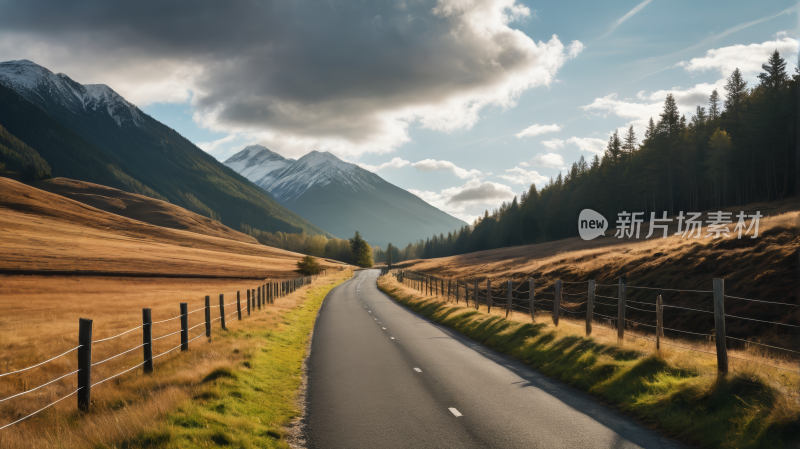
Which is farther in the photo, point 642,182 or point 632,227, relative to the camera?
point 642,182

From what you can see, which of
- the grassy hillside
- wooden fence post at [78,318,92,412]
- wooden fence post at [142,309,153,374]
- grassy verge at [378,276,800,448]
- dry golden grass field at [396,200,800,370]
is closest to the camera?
grassy verge at [378,276,800,448]

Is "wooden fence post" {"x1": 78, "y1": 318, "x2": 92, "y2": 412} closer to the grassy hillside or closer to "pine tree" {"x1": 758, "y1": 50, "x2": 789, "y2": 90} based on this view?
the grassy hillside

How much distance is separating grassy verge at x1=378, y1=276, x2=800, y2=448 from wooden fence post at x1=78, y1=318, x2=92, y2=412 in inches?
405

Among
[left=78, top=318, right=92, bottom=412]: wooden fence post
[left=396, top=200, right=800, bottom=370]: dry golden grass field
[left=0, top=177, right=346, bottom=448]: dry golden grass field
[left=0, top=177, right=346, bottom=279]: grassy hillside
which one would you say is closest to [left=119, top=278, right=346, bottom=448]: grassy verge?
[left=0, top=177, right=346, bottom=448]: dry golden grass field

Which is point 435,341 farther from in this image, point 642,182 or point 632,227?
point 642,182

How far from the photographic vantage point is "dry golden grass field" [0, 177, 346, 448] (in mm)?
8047

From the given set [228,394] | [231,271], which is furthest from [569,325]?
[231,271]

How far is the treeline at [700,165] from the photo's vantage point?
203ft

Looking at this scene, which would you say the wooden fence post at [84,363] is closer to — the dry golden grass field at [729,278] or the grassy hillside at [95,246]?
the dry golden grass field at [729,278]

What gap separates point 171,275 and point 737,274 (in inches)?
2627

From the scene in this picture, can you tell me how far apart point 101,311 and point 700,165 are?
8412 cm

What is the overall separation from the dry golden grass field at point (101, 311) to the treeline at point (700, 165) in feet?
214

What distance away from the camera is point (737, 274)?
20938 mm

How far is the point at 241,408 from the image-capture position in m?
8.38
